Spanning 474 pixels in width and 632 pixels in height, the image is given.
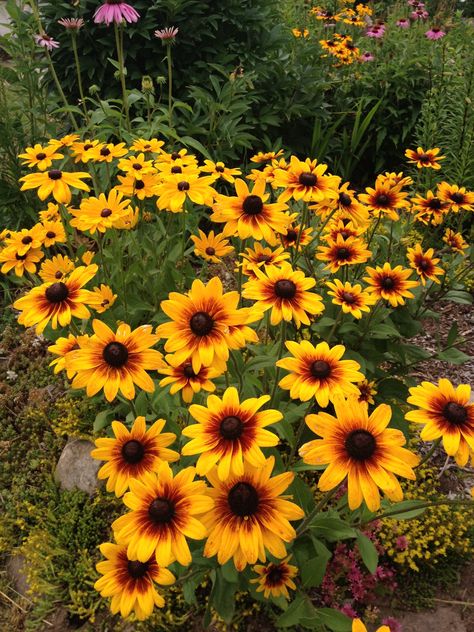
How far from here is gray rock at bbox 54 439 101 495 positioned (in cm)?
212

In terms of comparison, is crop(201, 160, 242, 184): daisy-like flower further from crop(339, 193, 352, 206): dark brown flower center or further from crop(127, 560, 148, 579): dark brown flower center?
crop(127, 560, 148, 579): dark brown flower center

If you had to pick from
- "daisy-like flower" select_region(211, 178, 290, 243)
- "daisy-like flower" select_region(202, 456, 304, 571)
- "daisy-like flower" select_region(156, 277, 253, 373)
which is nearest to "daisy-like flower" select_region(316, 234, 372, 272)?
"daisy-like flower" select_region(211, 178, 290, 243)

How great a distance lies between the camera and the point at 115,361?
44.7 inches

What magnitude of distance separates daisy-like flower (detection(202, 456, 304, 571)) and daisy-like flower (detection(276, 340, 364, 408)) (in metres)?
0.20

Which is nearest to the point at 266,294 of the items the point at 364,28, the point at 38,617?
the point at 38,617

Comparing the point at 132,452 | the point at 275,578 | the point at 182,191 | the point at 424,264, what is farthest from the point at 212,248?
the point at 275,578

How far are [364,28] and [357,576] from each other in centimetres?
680

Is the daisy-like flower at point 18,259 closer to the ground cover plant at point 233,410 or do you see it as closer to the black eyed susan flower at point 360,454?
the ground cover plant at point 233,410

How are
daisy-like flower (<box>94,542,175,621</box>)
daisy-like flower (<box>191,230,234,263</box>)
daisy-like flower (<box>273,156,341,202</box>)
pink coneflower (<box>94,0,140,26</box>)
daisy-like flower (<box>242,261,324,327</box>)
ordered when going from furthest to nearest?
pink coneflower (<box>94,0,140,26</box>), daisy-like flower (<box>191,230,234,263</box>), daisy-like flower (<box>273,156,341,202</box>), daisy-like flower (<box>242,261,324,327</box>), daisy-like flower (<box>94,542,175,621</box>)

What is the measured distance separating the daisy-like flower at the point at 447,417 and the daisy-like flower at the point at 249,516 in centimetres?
31

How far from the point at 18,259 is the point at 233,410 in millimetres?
1251

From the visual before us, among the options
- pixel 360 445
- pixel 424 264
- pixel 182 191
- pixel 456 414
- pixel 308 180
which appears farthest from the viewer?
pixel 424 264

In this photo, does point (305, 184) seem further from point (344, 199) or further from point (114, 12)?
point (114, 12)

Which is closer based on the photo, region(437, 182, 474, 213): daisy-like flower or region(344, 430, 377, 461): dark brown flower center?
region(344, 430, 377, 461): dark brown flower center
